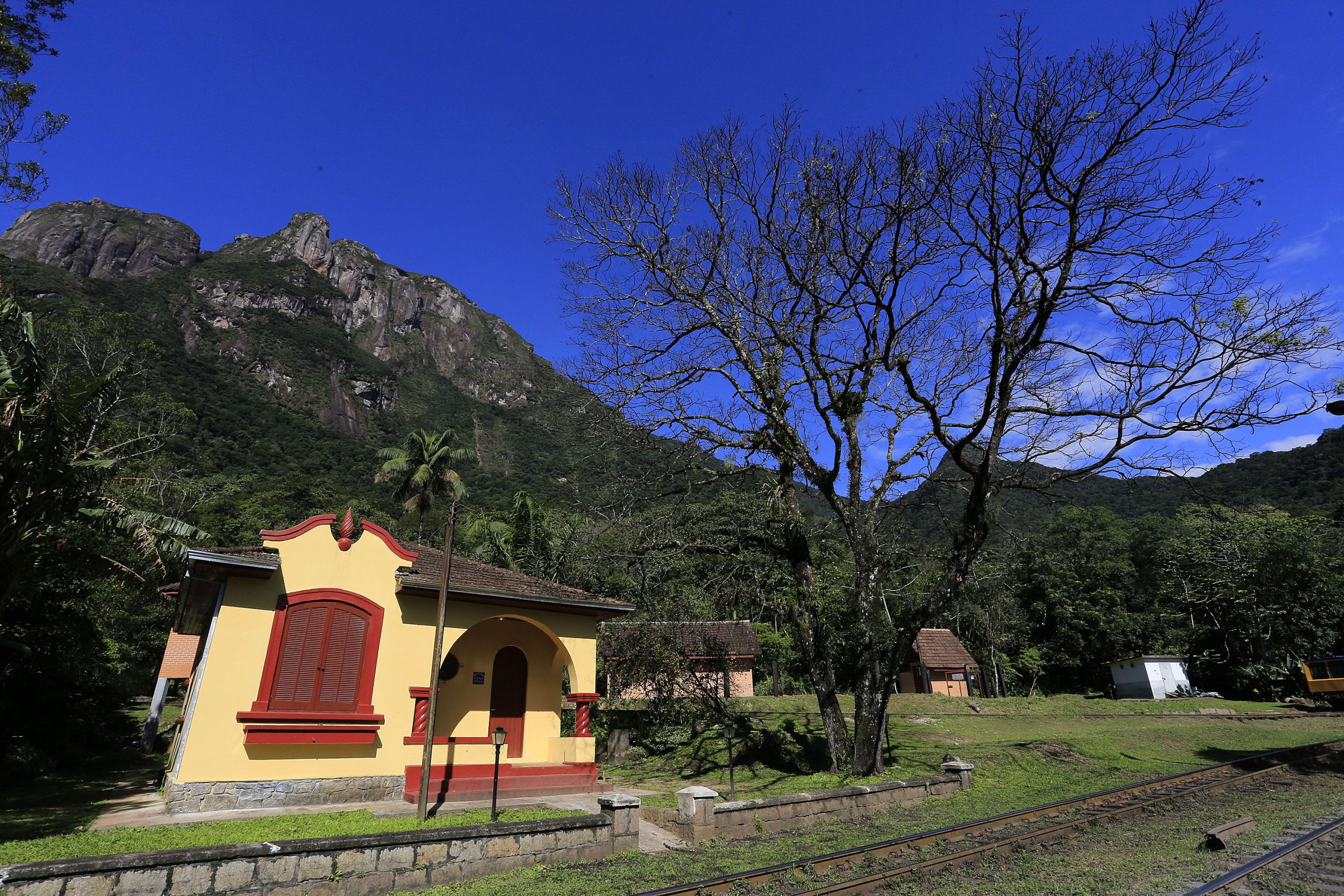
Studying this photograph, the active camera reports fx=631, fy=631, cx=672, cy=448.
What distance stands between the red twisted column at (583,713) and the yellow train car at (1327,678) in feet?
112

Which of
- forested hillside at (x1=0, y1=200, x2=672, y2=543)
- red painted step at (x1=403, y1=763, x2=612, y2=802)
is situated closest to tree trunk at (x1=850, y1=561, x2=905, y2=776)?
red painted step at (x1=403, y1=763, x2=612, y2=802)

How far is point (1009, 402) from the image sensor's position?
12945mm

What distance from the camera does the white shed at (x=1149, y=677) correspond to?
36438mm

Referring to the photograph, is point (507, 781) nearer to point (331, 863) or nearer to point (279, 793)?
point (279, 793)

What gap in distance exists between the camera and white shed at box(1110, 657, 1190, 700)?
36438mm

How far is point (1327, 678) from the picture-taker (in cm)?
2823

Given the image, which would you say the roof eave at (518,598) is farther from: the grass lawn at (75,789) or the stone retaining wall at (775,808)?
the grass lawn at (75,789)

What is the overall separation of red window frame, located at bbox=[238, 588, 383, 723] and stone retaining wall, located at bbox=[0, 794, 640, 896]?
16.6ft

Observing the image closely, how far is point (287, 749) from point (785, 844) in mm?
8448

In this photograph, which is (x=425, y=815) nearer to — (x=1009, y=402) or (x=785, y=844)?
(x=785, y=844)

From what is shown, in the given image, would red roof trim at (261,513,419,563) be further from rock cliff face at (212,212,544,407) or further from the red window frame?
rock cliff face at (212,212,544,407)

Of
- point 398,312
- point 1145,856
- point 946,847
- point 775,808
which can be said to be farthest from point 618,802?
point 398,312

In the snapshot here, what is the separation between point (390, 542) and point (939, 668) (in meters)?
36.1

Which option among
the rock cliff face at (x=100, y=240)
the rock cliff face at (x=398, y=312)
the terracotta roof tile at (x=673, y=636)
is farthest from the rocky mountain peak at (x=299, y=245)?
the terracotta roof tile at (x=673, y=636)
